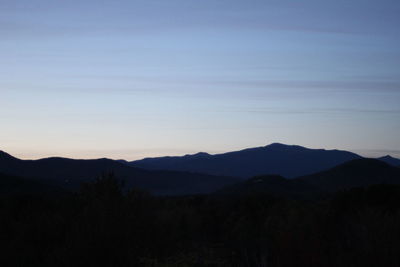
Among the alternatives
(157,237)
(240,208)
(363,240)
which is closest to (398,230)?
(363,240)

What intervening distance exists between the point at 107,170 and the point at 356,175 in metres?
47.4

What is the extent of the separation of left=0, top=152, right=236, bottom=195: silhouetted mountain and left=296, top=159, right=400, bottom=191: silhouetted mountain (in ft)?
86.1

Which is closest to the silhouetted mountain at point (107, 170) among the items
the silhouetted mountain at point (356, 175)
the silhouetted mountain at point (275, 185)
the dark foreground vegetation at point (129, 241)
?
the silhouetted mountain at point (275, 185)

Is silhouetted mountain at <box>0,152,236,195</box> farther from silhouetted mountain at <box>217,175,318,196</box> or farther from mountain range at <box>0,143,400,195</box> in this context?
silhouetted mountain at <box>217,175,318,196</box>

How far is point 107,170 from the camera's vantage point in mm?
103500

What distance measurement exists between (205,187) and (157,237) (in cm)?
10117

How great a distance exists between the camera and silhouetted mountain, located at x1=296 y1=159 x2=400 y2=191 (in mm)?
90938

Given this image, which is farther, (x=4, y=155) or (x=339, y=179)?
(x=4, y=155)

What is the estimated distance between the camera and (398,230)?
15.7 meters

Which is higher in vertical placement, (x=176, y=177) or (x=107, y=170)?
(x=107, y=170)

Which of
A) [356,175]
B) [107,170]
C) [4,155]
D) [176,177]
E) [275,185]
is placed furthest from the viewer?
[176,177]

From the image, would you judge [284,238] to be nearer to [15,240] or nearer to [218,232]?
[15,240]

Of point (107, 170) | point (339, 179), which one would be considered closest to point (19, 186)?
point (107, 170)

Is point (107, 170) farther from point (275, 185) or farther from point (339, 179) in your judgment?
point (339, 179)
